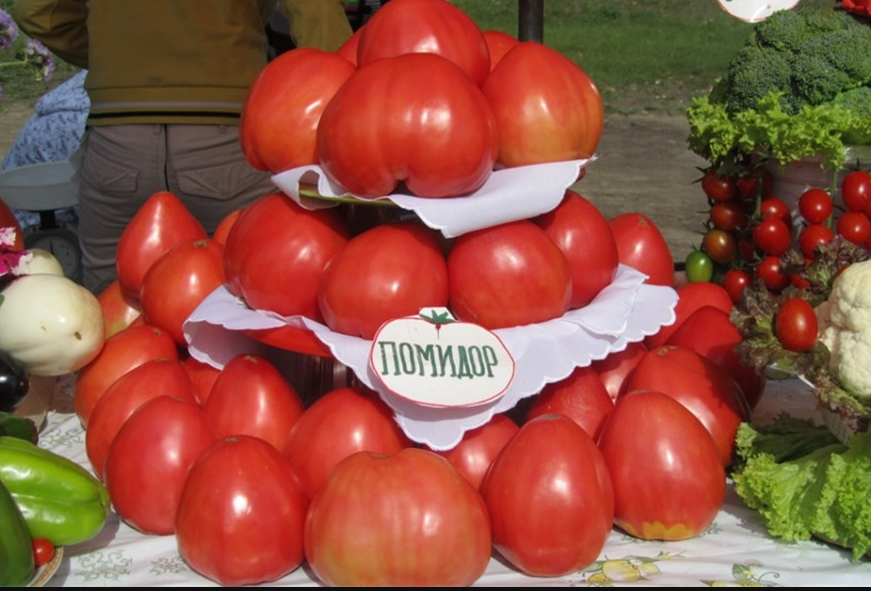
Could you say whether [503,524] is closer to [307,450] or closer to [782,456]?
[307,450]

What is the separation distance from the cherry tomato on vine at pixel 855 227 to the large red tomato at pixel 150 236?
1452mm

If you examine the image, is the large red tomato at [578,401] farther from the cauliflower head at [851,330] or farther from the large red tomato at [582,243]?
the cauliflower head at [851,330]

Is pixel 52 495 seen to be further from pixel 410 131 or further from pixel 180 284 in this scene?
pixel 410 131

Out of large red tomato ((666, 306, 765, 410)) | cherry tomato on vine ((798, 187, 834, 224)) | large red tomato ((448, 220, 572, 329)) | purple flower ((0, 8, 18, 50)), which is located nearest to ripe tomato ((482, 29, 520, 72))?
large red tomato ((448, 220, 572, 329))

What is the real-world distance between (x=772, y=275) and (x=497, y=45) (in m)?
0.83

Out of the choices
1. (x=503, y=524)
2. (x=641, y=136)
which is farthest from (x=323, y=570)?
(x=641, y=136)

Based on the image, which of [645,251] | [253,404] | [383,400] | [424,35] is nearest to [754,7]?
[645,251]

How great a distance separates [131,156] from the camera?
8.98 ft

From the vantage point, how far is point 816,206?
226cm

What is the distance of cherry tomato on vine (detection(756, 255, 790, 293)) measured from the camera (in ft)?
7.48

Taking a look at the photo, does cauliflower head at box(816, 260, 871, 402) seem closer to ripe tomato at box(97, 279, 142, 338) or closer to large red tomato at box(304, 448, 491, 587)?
large red tomato at box(304, 448, 491, 587)

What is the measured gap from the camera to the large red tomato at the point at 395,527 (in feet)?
4.65

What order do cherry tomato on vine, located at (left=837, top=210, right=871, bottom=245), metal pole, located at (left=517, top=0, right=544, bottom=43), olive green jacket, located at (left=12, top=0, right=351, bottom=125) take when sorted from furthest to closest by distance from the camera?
1. metal pole, located at (left=517, top=0, right=544, bottom=43)
2. olive green jacket, located at (left=12, top=0, right=351, bottom=125)
3. cherry tomato on vine, located at (left=837, top=210, right=871, bottom=245)

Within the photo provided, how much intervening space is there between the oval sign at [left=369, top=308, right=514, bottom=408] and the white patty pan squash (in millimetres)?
727
